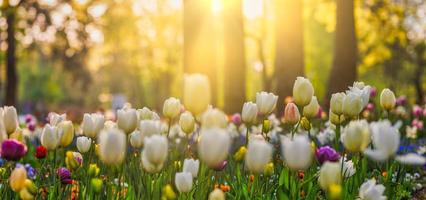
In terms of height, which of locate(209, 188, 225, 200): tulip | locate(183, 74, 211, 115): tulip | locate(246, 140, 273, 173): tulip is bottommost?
locate(209, 188, 225, 200): tulip

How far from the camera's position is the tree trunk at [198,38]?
11.9 meters

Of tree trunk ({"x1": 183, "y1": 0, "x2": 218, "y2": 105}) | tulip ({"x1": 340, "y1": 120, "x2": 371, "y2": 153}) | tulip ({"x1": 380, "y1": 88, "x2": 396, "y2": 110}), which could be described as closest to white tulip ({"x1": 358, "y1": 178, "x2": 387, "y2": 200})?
tulip ({"x1": 340, "y1": 120, "x2": 371, "y2": 153})

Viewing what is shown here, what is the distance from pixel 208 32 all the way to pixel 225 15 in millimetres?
1015

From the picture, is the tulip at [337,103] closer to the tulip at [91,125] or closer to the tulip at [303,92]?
the tulip at [303,92]

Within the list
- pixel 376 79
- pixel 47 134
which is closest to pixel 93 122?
pixel 47 134

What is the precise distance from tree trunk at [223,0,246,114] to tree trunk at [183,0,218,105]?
466mm

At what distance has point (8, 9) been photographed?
39.8ft

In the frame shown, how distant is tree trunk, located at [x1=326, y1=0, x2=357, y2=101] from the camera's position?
11906mm

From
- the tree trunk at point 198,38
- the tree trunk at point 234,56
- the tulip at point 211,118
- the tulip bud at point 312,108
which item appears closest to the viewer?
the tulip at point 211,118

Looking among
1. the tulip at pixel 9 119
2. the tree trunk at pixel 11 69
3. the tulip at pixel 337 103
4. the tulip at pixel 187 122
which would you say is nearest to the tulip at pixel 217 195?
the tulip at pixel 187 122

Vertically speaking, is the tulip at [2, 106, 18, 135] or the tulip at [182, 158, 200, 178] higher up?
the tulip at [2, 106, 18, 135]

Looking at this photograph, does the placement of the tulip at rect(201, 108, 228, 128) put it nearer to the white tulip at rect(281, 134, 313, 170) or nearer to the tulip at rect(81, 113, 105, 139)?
the white tulip at rect(281, 134, 313, 170)

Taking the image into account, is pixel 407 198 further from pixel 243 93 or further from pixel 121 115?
pixel 243 93

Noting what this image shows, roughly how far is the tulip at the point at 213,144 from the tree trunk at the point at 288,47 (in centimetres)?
909
